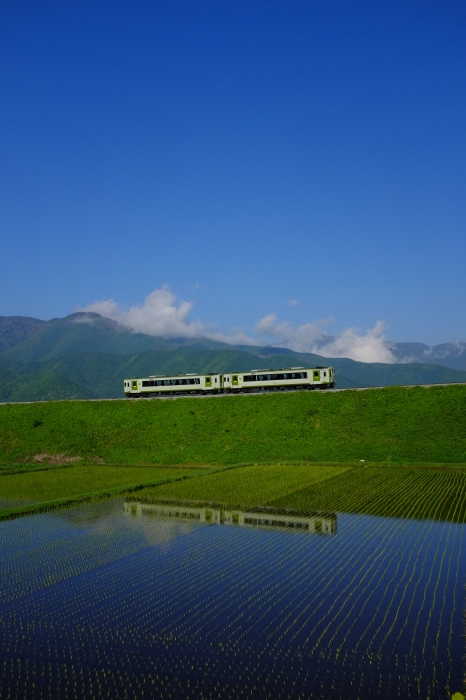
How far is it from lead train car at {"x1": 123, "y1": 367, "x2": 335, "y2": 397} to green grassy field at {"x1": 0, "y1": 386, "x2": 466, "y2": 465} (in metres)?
2.85

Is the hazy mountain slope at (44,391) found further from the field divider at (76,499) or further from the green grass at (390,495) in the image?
the green grass at (390,495)

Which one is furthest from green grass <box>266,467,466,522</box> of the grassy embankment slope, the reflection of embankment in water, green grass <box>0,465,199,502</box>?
green grass <box>0,465,199,502</box>

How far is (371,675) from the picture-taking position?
10.4 m

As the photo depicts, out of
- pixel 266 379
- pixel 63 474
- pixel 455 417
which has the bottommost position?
pixel 63 474

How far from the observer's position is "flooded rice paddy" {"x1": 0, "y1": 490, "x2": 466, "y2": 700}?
34.3 feet

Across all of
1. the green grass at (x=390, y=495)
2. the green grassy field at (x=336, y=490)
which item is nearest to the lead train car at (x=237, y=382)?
the green grassy field at (x=336, y=490)

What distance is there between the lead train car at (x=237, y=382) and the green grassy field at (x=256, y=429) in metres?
2.85

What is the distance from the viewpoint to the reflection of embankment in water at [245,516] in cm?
2288

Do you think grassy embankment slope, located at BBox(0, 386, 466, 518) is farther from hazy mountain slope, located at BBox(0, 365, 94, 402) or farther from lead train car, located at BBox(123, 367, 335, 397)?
hazy mountain slope, located at BBox(0, 365, 94, 402)

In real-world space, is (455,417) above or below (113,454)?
above

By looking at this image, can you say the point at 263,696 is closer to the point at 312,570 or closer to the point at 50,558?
the point at 312,570

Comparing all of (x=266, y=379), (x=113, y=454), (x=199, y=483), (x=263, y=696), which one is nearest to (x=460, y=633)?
(x=263, y=696)

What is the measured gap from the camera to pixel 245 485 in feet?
108

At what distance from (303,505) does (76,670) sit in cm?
1692
